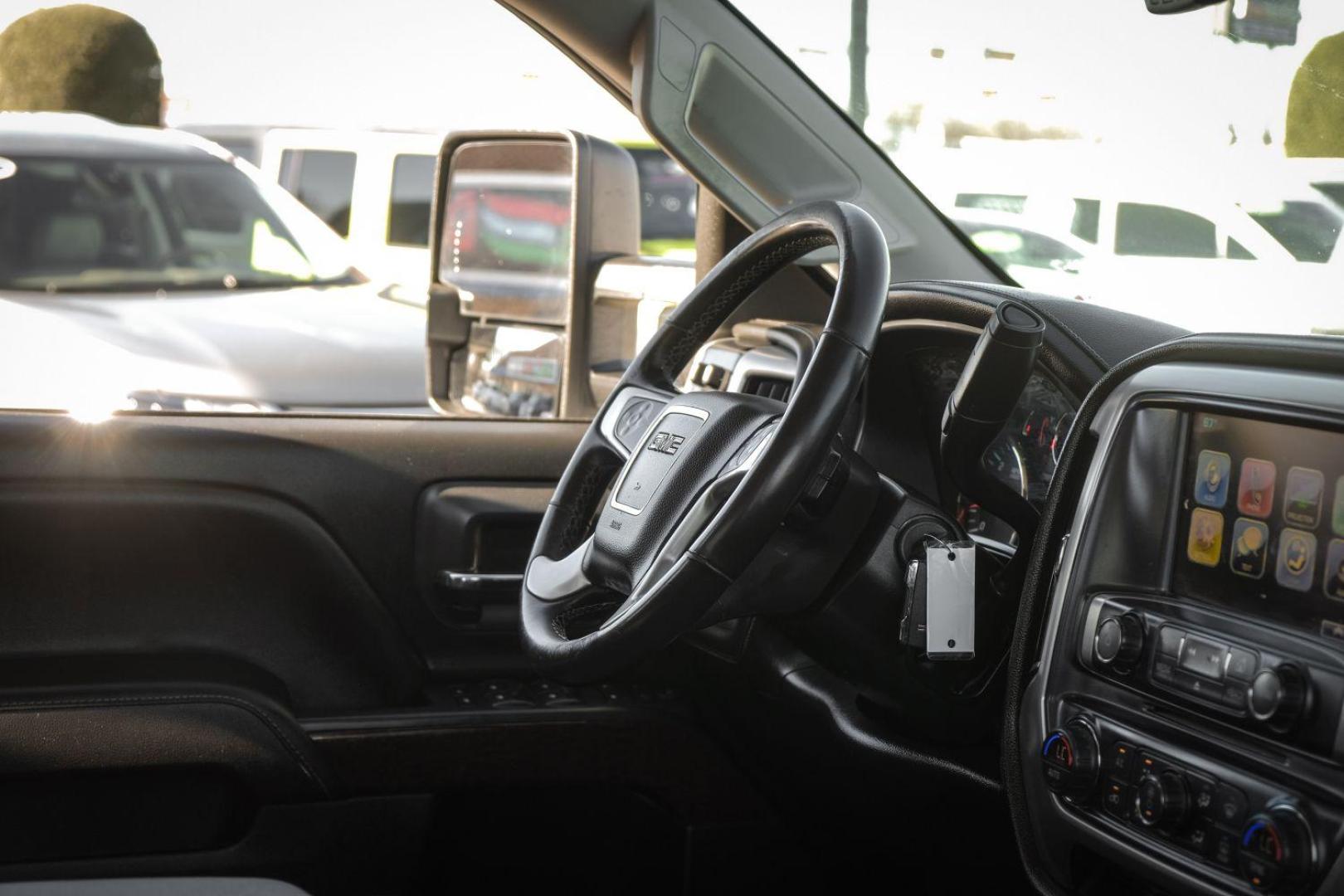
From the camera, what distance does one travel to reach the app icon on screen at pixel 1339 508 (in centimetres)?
112

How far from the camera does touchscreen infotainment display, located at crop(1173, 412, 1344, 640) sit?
3.73ft

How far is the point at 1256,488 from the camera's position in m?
1.21

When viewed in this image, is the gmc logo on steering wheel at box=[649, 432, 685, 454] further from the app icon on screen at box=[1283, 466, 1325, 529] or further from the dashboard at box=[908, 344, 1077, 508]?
the app icon on screen at box=[1283, 466, 1325, 529]

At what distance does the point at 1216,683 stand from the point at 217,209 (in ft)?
13.5

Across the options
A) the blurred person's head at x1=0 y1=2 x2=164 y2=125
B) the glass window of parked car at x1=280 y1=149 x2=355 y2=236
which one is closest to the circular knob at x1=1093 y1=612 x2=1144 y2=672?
the blurred person's head at x1=0 y1=2 x2=164 y2=125

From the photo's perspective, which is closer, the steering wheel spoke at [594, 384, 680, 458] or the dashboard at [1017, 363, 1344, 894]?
the dashboard at [1017, 363, 1344, 894]

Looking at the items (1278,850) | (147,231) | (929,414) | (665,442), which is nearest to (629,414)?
(665,442)

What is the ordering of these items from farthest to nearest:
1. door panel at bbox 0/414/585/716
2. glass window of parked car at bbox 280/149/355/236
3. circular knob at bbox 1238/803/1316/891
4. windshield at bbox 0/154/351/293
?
glass window of parked car at bbox 280/149/355/236 < windshield at bbox 0/154/351/293 < door panel at bbox 0/414/585/716 < circular knob at bbox 1238/803/1316/891

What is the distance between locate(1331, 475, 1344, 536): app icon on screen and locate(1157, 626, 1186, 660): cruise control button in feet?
0.50

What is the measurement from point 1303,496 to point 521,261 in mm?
1737

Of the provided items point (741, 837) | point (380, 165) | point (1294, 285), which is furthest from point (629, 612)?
point (380, 165)

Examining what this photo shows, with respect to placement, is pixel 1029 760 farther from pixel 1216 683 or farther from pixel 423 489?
pixel 423 489

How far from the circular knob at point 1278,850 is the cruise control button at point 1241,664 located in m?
0.10

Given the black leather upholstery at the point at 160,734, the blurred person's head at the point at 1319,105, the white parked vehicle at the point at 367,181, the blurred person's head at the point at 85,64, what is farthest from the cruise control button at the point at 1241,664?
the white parked vehicle at the point at 367,181
